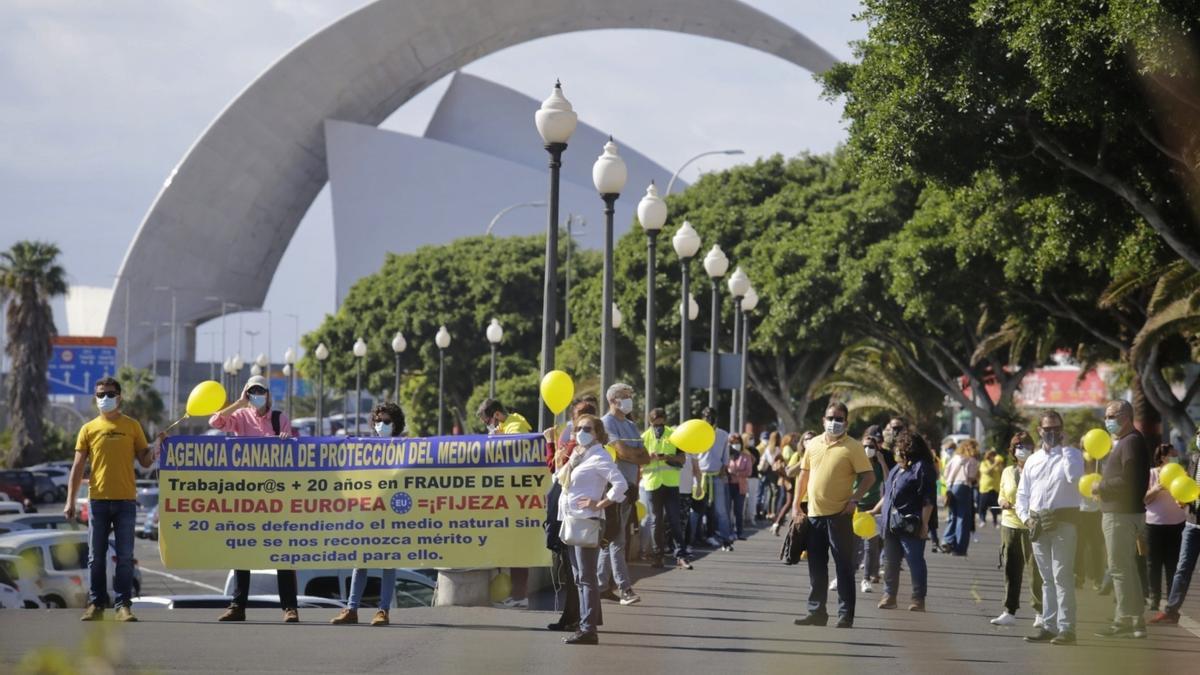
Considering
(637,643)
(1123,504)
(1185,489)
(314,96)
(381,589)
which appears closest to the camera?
(637,643)

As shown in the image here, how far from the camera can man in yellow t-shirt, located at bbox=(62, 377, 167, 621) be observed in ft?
32.8

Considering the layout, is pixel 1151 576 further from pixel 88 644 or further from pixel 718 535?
pixel 88 644

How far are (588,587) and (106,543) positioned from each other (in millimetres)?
3046

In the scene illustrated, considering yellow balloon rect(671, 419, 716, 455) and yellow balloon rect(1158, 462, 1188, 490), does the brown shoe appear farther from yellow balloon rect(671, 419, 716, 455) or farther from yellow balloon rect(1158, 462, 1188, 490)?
yellow balloon rect(1158, 462, 1188, 490)

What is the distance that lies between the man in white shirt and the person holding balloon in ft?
1.94

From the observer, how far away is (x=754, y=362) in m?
44.4

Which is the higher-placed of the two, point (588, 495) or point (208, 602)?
point (588, 495)

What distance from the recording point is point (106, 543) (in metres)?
10.0

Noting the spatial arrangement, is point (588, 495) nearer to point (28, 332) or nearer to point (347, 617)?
point (347, 617)

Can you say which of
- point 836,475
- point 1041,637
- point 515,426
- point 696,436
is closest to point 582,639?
point 836,475

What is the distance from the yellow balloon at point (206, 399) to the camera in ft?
33.7

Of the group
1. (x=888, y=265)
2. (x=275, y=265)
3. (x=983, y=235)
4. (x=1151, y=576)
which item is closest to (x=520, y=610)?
(x=1151, y=576)

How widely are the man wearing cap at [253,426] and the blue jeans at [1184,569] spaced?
627 centimetres

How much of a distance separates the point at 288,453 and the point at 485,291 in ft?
162
